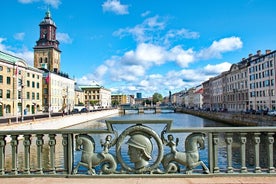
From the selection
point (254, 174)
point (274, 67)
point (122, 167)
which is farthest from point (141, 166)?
point (274, 67)

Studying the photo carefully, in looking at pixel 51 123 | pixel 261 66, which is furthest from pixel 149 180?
pixel 261 66

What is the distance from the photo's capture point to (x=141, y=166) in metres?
5.35

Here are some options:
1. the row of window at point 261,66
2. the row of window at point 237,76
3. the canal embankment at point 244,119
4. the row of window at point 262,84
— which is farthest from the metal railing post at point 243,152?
the row of window at point 237,76

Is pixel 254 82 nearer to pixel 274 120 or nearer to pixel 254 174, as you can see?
pixel 274 120

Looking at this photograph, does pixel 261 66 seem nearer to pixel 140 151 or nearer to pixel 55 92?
pixel 55 92

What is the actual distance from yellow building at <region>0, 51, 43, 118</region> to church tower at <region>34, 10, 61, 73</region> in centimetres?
3544

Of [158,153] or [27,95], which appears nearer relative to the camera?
[158,153]

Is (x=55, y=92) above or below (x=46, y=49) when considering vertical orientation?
below

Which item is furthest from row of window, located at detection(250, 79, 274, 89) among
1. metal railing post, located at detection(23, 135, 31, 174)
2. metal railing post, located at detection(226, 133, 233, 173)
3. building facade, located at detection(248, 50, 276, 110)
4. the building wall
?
metal railing post, located at detection(23, 135, 31, 174)

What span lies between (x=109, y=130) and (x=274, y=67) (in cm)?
6388

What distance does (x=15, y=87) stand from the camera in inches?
2434

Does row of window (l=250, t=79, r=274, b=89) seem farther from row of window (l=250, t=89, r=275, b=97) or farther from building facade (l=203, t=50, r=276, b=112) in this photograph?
row of window (l=250, t=89, r=275, b=97)

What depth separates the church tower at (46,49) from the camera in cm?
10819

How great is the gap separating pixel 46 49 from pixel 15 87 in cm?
5108
